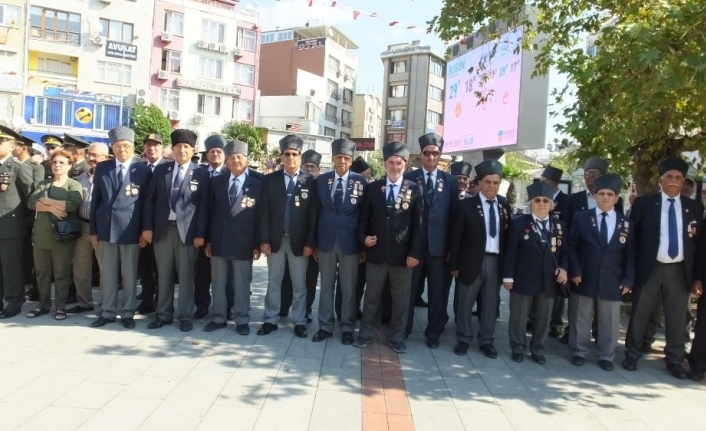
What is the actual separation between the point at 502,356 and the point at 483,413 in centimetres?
157

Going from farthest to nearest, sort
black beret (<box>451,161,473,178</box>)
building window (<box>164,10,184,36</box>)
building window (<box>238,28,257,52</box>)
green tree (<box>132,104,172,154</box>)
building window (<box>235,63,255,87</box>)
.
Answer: building window (<box>235,63,255,87</box>), building window (<box>238,28,257,52</box>), building window (<box>164,10,184,36</box>), green tree (<box>132,104,172,154</box>), black beret (<box>451,161,473,178</box>)

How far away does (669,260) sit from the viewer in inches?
203

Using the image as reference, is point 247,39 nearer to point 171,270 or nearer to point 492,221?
point 171,270

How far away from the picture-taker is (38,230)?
19.4 ft

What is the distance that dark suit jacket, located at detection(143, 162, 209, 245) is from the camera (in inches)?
223

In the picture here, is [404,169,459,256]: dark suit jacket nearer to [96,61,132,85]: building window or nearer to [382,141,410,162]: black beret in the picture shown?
[382,141,410,162]: black beret

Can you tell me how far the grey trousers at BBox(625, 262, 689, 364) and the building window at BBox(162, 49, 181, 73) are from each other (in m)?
35.4

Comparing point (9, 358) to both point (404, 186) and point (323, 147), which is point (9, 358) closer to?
point (404, 186)

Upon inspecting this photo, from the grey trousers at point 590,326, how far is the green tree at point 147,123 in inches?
1155

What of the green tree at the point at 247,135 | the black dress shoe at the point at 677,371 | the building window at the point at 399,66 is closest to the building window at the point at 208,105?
the green tree at the point at 247,135

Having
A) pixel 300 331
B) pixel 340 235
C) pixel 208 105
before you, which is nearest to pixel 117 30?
pixel 208 105

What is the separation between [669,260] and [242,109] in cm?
3683

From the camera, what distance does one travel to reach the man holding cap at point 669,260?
203 inches

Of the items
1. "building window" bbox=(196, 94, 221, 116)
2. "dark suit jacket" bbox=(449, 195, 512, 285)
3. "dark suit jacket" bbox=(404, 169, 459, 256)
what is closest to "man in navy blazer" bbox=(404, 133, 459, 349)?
"dark suit jacket" bbox=(404, 169, 459, 256)
